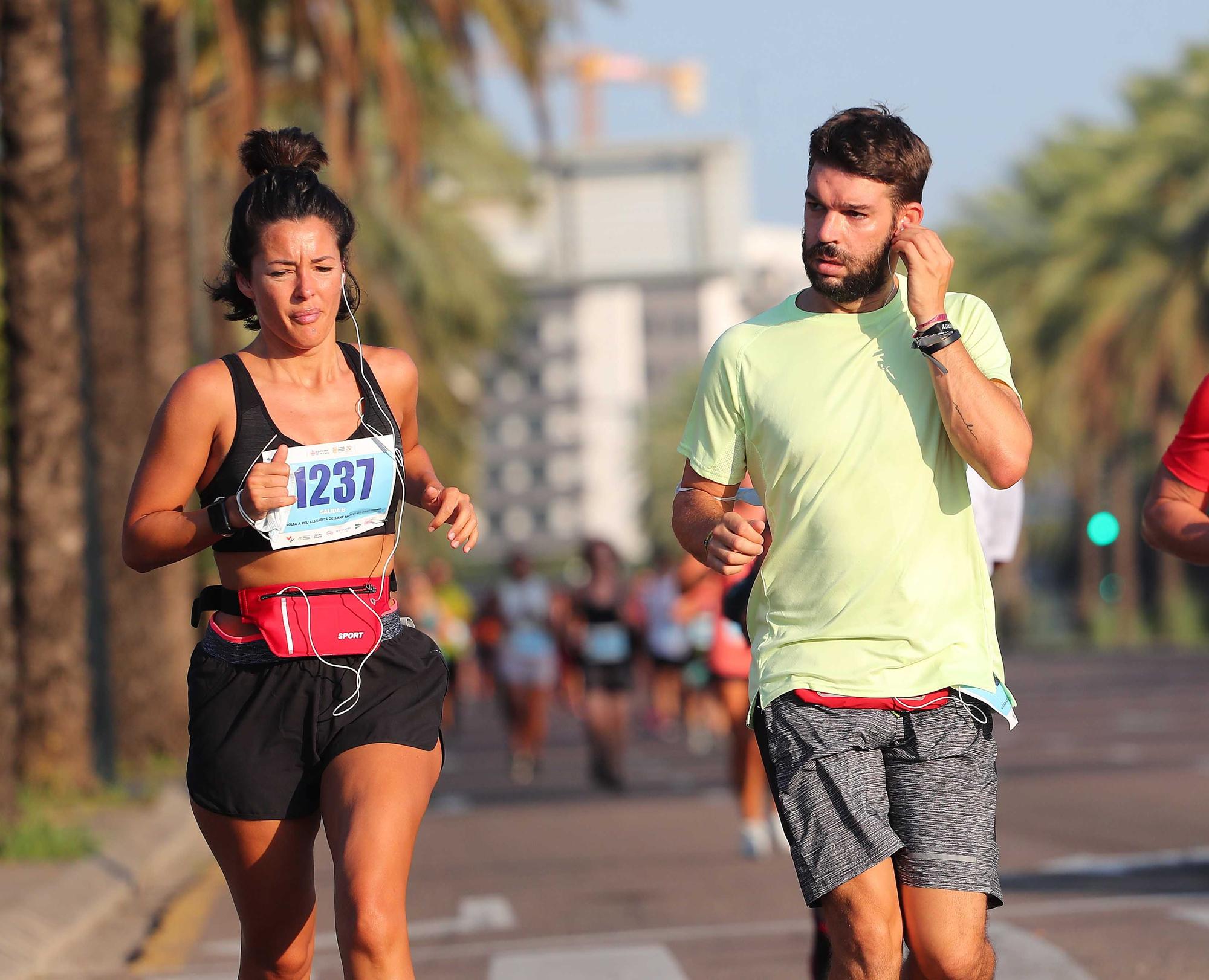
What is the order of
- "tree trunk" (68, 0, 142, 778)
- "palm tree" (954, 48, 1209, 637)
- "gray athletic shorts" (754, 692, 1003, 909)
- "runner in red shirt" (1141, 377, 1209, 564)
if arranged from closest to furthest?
"gray athletic shorts" (754, 692, 1003, 909) → "runner in red shirt" (1141, 377, 1209, 564) → "tree trunk" (68, 0, 142, 778) → "palm tree" (954, 48, 1209, 637)

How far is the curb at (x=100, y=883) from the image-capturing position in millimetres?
8094

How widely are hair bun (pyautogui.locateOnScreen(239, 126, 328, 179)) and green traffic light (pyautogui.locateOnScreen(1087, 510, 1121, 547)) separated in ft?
10.6

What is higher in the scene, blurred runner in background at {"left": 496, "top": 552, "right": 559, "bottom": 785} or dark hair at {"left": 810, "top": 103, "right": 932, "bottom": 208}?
dark hair at {"left": 810, "top": 103, "right": 932, "bottom": 208}

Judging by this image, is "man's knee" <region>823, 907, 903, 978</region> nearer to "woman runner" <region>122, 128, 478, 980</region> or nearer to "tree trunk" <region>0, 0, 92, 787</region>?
"woman runner" <region>122, 128, 478, 980</region>

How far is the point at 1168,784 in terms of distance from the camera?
48.9 ft

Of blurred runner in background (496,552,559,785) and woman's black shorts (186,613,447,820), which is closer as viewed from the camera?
woman's black shorts (186,613,447,820)

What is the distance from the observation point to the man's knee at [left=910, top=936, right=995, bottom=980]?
4.41 meters

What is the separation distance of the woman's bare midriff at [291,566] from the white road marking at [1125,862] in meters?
6.23

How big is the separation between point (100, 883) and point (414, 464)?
18.5 ft

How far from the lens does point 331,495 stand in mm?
4691

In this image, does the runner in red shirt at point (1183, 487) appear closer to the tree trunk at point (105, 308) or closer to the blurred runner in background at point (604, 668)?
the blurred runner in background at point (604, 668)

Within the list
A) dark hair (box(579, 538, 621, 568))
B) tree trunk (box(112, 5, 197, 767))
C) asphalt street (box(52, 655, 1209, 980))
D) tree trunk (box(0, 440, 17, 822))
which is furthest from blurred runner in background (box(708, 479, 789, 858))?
tree trunk (box(112, 5, 197, 767))

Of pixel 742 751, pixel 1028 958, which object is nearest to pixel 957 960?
pixel 1028 958

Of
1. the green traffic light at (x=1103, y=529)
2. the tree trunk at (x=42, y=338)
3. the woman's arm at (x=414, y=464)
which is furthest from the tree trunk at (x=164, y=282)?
the woman's arm at (x=414, y=464)
